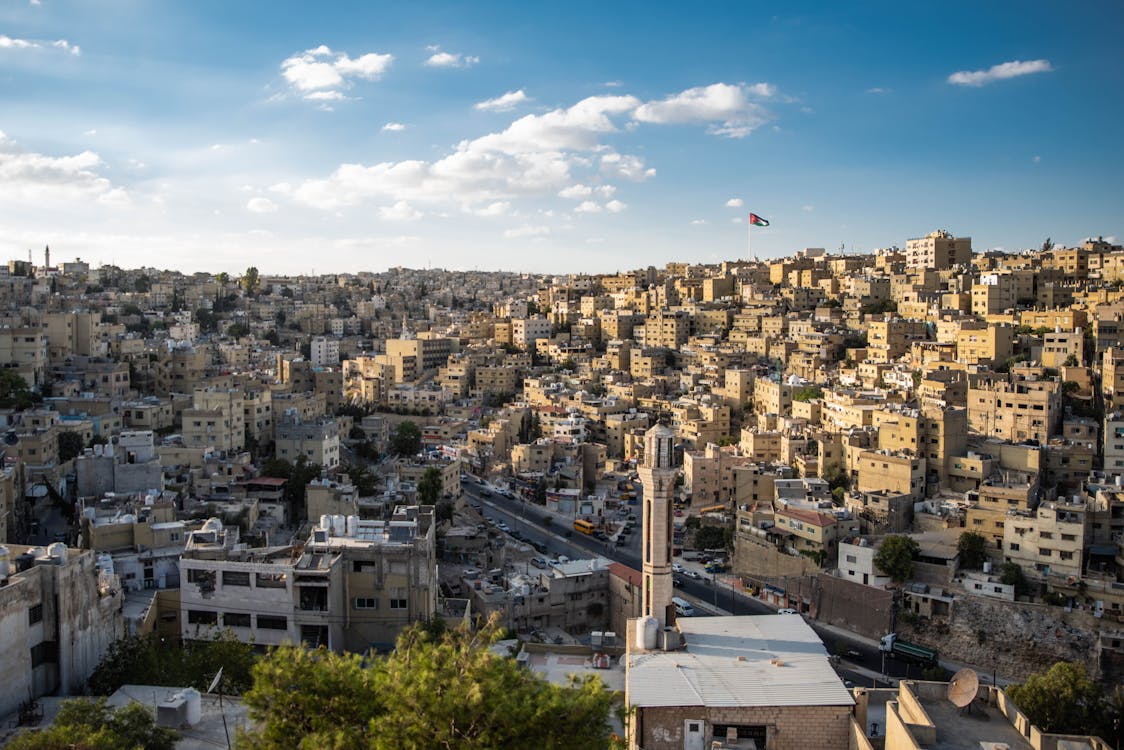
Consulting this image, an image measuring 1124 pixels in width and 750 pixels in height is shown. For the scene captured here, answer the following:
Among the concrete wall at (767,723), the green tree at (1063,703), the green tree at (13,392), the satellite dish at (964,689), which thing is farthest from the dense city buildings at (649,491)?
the green tree at (1063,703)

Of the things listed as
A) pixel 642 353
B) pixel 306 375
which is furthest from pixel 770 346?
pixel 306 375

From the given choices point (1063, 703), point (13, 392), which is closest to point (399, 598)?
point (1063, 703)

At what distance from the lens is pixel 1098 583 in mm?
17141

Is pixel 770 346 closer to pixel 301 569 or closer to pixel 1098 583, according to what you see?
pixel 1098 583

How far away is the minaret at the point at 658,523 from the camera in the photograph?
33.0 ft

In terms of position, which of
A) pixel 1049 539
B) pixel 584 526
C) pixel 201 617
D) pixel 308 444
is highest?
pixel 308 444

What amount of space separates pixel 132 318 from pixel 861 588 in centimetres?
3660

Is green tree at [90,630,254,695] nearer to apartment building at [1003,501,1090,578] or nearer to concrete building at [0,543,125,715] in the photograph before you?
concrete building at [0,543,125,715]

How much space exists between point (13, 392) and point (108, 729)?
65.6ft

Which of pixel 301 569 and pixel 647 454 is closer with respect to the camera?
pixel 647 454

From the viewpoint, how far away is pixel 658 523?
10164 mm

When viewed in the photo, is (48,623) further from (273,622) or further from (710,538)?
(710,538)

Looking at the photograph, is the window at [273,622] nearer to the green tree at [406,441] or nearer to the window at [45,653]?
the window at [45,653]

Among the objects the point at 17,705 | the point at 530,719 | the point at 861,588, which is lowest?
the point at 861,588
